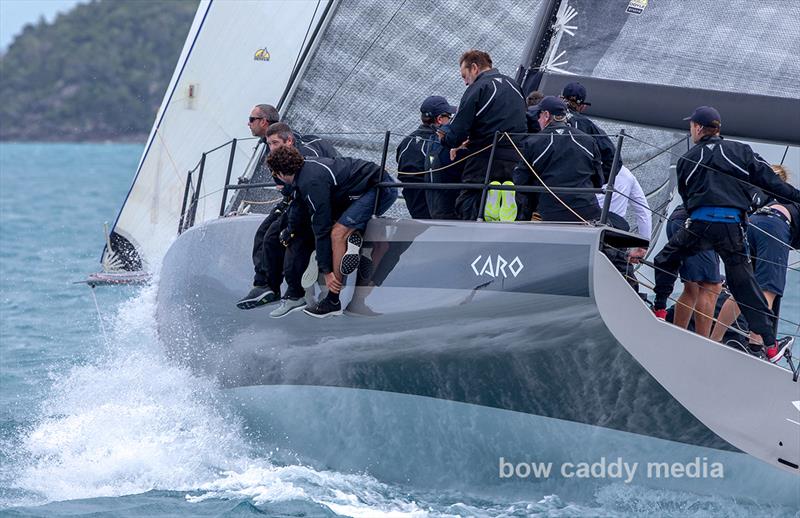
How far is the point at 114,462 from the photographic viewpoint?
→ 8.18 m

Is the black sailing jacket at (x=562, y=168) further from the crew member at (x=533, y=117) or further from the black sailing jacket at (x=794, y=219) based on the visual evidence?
the black sailing jacket at (x=794, y=219)

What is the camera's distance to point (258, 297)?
26.1 ft

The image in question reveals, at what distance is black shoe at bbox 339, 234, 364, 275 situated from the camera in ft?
24.5

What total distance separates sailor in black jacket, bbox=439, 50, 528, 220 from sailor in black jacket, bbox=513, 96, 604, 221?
19cm

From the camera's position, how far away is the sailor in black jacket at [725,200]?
22.9ft

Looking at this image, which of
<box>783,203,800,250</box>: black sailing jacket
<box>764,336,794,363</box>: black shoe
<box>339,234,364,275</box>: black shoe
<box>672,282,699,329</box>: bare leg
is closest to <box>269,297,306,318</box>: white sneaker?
<box>339,234,364,275</box>: black shoe

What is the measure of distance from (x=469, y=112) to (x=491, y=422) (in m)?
1.66

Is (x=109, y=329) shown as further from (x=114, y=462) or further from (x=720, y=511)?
(x=720, y=511)

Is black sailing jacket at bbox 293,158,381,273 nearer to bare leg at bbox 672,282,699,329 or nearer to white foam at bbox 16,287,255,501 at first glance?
white foam at bbox 16,287,255,501

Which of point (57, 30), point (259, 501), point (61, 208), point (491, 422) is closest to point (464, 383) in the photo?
point (491, 422)

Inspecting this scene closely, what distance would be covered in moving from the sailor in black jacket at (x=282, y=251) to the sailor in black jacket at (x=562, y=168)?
1244 millimetres

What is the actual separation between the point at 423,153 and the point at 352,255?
830 mm

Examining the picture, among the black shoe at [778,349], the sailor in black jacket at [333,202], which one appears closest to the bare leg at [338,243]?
the sailor in black jacket at [333,202]

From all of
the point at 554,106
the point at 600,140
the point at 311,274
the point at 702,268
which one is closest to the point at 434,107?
the point at 554,106
